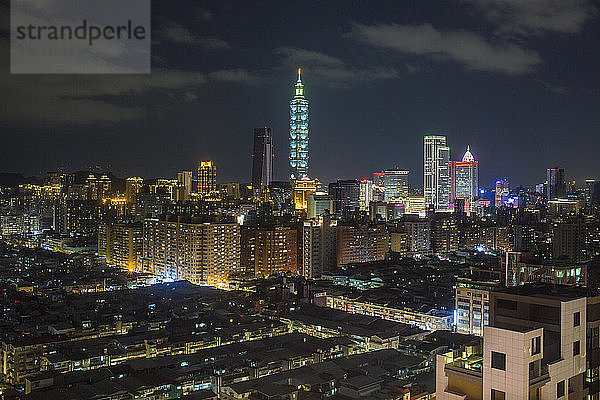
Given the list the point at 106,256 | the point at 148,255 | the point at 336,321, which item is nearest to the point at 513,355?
the point at 336,321

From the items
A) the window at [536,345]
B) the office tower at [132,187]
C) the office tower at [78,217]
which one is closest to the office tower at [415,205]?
the office tower at [132,187]

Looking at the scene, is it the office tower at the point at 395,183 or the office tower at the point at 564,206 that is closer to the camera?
the office tower at the point at 564,206

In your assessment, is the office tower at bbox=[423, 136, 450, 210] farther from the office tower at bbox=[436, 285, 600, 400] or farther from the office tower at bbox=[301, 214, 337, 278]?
the office tower at bbox=[436, 285, 600, 400]

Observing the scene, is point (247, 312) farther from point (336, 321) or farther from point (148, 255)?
point (148, 255)

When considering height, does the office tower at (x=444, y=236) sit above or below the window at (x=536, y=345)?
below

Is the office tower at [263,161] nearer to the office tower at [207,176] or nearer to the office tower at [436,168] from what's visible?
the office tower at [207,176]

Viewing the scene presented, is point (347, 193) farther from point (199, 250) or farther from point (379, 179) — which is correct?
point (199, 250)

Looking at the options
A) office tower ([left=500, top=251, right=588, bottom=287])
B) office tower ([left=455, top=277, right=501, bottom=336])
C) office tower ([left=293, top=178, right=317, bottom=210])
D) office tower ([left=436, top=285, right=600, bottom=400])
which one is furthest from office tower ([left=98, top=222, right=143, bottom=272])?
office tower ([left=436, top=285, right=600, bottom=400])

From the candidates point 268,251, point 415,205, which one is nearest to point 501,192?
point 415,205
